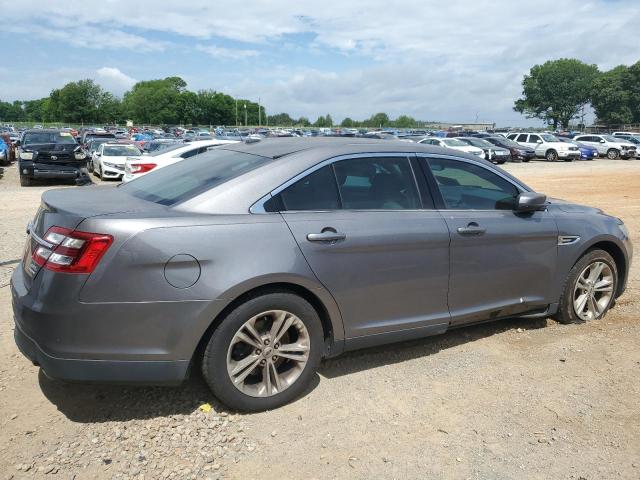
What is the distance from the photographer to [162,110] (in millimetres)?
123500

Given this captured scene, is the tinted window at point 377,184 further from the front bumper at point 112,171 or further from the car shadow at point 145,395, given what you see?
the front bumper at point 112,171

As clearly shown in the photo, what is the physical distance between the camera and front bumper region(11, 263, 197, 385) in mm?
2900

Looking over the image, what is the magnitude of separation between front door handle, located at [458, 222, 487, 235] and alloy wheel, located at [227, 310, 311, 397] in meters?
1.37

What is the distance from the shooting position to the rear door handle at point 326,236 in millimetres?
3375

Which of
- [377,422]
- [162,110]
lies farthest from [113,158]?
[162,110]

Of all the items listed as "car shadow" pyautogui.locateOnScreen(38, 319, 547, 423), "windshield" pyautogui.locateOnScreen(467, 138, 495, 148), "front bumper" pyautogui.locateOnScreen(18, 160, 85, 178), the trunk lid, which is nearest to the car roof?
the trunk lid

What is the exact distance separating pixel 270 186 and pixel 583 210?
2.98 m

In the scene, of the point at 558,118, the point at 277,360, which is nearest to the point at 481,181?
the point at 277,360

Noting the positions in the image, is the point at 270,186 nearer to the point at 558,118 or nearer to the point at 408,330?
the point at 408,330

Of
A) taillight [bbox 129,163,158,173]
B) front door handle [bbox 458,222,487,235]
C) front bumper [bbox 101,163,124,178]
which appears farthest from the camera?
front bumper [bbox 101,163,124,178]

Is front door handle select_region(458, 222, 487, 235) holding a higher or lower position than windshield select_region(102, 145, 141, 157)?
higher

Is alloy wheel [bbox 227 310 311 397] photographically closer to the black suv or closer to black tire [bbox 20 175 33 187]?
the black suv

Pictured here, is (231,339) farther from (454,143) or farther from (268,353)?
(454,143)

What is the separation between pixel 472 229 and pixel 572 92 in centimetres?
13838
